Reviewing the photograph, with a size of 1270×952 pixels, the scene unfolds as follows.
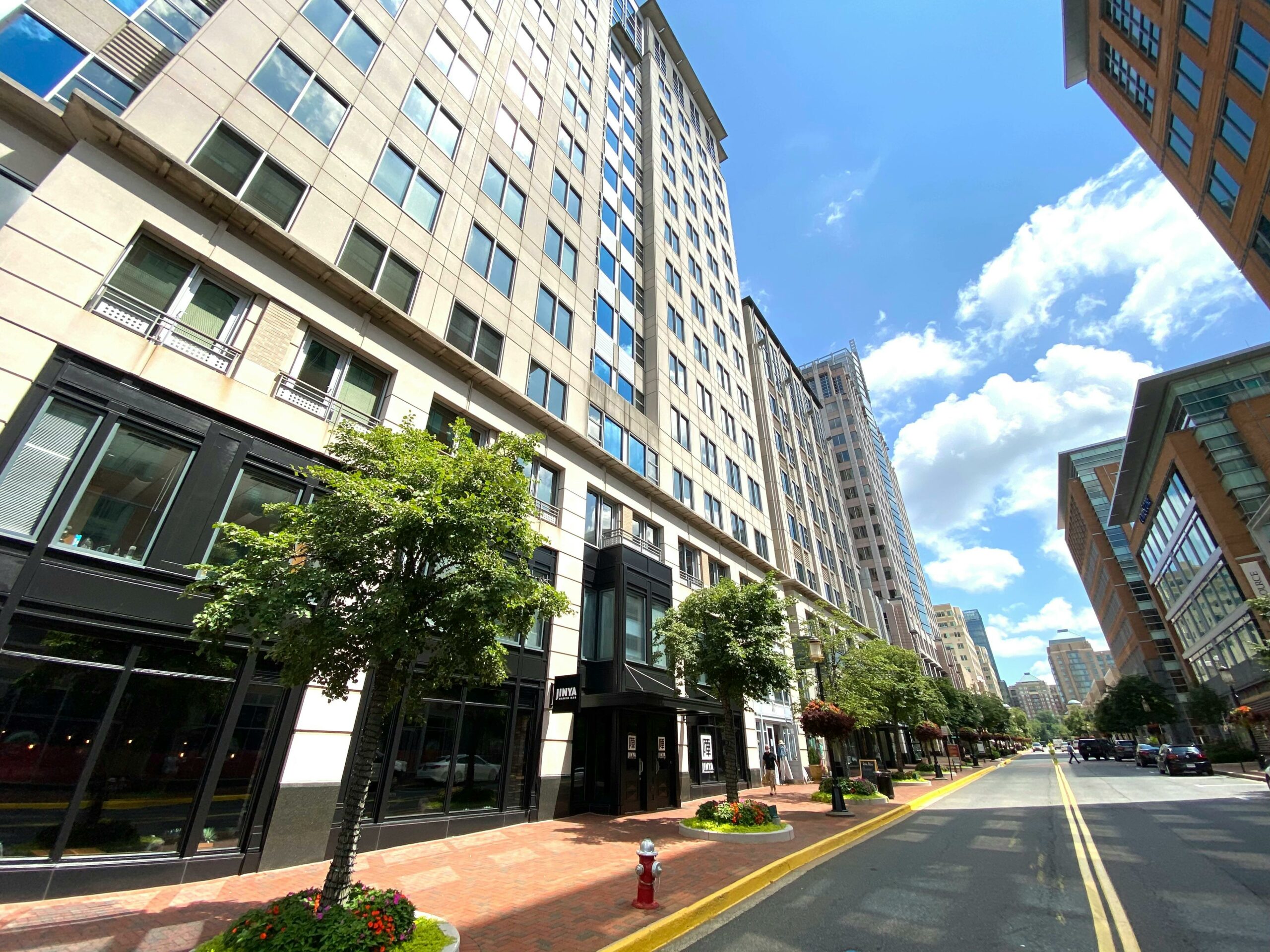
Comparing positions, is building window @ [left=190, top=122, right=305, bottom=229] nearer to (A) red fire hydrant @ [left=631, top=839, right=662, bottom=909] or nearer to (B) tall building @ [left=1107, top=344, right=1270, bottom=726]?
(A) red fire hydrant @ [left=631, top=839, right=662, bottom=909]

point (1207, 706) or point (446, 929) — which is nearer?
point (446, 929)

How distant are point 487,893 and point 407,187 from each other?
711 inches

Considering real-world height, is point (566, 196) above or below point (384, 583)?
above

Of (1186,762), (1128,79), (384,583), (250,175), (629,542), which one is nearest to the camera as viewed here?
(384,583)

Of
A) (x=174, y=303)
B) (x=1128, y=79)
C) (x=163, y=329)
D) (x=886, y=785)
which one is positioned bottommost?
(x=886, y=785)

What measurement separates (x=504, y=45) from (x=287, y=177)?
15395 mm

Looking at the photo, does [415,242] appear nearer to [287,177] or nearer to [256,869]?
[287,177]

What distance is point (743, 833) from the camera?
1221 cm

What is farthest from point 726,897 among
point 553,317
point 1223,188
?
point 1223,188

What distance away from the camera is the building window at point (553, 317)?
811 inches

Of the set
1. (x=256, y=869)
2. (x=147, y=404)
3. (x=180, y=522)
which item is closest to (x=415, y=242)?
(x=147, y=404)

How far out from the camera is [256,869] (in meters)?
9.26

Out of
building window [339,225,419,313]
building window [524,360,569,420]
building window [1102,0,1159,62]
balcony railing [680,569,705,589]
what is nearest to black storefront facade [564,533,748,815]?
balcony railing [680,569,705,589]

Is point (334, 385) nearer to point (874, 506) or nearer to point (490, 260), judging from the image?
point (490, 260)
